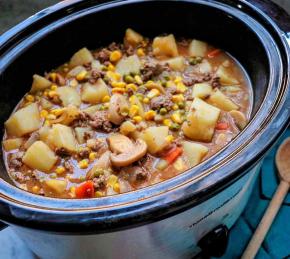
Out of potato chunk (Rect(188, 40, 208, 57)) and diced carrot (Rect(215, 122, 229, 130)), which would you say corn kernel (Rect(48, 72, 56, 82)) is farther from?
diced carrot (Rect(215, 122, 229, 130))

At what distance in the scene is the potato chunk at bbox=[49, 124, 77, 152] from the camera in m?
2.14

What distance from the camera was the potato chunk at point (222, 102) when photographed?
2262 mm

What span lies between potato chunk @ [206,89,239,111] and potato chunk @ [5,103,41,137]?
82 cm

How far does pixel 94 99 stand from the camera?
239 centimetres

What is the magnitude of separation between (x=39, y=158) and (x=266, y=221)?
106 centimetres

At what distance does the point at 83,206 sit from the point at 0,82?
0.99 m

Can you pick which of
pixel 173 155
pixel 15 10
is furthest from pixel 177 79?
pixel 15 10

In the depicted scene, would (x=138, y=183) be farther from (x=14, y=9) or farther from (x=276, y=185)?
(x=14, y=9)

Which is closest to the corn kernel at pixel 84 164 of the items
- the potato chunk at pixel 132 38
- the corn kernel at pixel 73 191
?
the corn kernel at pixel 73 191

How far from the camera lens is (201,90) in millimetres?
2328

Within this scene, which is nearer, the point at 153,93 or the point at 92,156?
the point at 92,156

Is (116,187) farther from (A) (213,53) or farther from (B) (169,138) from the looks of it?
(A) (213,53)

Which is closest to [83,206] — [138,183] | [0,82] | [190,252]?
[138,183]

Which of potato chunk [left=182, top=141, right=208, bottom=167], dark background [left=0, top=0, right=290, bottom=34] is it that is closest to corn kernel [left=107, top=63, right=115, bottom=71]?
potato chunk [left=182, top=141, right=208, bottom=167]
